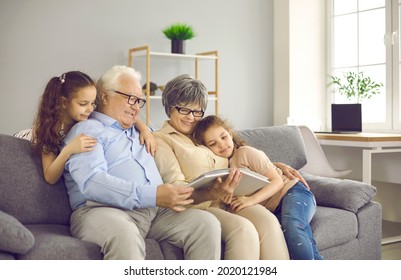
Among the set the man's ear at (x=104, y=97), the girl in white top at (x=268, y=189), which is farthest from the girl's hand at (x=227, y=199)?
the man's ear at (x=104, y=97)

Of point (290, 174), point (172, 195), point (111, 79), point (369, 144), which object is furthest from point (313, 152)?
point (172, 195)

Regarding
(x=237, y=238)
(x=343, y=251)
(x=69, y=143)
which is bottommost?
(x=343, y=251)

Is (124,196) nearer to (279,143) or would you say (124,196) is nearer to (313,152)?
(279,143)

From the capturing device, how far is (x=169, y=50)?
4539 mm

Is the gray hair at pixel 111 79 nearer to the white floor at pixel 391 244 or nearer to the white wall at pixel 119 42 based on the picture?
the white floor at pixel 391 244

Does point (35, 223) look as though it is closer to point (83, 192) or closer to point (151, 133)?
point (83, 192)

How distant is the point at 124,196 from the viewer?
1.87m

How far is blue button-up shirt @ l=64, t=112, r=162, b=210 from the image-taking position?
1.86m

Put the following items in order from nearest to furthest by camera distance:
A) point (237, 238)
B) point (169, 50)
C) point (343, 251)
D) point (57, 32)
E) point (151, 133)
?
point (237, 238) → point (151, 133) → point (343, 251) → point (57, 32) → point (169, 50)

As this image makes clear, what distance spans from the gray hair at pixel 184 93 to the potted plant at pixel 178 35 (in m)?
2.01

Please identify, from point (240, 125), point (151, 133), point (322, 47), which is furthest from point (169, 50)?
point (151, 133)

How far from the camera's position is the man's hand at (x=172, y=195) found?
1852 mm

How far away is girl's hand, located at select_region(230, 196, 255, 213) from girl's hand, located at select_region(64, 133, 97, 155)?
622mm
